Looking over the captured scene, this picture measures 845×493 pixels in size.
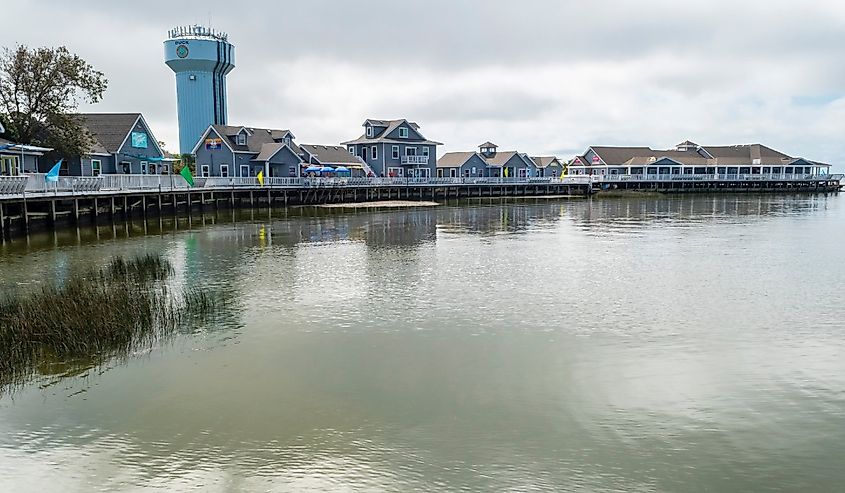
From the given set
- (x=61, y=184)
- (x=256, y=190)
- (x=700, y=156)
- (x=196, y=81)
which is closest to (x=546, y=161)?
(x=700, y=156)

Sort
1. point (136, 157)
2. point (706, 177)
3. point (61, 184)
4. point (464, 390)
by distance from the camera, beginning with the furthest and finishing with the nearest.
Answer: point (706, 177) → point (136, 157) → point (61, 184) → point (464, 390)

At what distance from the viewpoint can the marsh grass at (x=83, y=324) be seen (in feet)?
41.0

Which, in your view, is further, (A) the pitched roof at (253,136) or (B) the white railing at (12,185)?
(A) the pitched roof at (253,136)

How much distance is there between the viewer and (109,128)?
52344 mm

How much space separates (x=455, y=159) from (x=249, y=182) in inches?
1648

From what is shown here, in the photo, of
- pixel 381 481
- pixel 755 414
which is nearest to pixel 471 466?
pixel 381 481

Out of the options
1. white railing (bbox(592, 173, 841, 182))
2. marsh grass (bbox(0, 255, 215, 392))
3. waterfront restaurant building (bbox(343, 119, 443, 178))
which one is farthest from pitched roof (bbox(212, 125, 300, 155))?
marsh grass (bbox(0, 255, 215, 392))

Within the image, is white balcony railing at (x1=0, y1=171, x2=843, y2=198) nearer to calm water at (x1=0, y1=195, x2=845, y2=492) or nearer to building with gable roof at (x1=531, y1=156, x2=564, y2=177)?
calm water at (x1=0, y1=195, x2=845, y2=492)

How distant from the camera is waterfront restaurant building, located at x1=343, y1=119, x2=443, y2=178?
265 ft

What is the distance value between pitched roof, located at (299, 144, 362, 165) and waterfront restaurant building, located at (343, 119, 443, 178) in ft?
6.20

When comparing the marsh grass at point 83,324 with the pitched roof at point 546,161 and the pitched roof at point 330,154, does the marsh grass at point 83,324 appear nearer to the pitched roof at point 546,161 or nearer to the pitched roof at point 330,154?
the pitched roof at point 330,154

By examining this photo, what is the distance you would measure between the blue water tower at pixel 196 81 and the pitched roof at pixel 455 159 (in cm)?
2926

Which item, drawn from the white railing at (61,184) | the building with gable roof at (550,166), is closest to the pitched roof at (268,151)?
the white railing at (61,184)

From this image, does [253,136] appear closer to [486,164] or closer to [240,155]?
[240,155]
